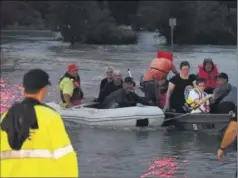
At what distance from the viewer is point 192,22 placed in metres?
66.3

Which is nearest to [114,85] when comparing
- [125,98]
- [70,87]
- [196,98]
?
[125,98]

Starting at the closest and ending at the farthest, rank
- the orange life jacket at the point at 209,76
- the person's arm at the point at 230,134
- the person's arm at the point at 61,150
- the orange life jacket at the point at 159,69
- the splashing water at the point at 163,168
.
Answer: the person's arm at the point at 61,150 < the person's arm at the point at 230,134 < the splashing water at the point at 163,168 < the orange life jacket at the point at 209,76 < the orange life jacket at the point at 159,69

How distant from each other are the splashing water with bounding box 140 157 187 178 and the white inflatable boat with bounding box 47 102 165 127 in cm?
290

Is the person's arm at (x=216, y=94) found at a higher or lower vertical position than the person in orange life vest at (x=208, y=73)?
lower

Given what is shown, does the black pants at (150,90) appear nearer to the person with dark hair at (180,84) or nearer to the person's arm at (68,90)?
the person with dark hair at (180,84)

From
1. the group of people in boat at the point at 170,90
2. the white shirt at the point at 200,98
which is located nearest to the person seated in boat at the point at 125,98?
the group of people in boat at the point at 170,90

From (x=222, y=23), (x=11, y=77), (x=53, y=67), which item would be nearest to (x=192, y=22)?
(x=222, y=23)

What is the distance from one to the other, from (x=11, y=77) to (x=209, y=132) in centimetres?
1522

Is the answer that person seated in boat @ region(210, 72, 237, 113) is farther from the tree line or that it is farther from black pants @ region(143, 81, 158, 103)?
the tree line

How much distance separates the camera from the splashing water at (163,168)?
9508 millimetres

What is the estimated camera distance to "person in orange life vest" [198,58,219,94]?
1418 centimetres

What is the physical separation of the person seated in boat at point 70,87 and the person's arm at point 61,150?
10.2 meters

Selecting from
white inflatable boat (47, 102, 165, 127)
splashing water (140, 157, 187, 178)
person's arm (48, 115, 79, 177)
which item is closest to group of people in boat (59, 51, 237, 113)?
white inflatable boat (47, 102, 165, 127)

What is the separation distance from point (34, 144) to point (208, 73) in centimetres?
1015
